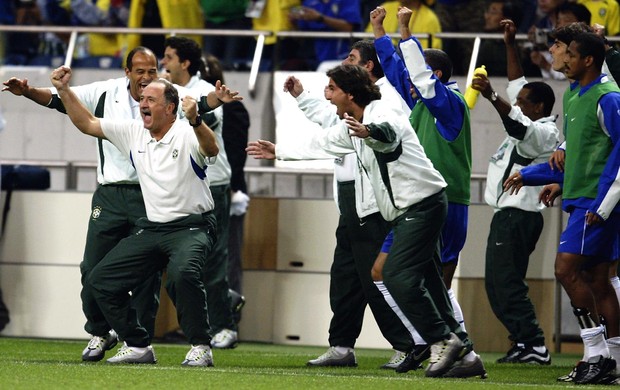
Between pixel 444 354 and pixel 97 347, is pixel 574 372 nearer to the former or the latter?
pixel 444 354

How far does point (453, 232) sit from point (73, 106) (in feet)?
8.64

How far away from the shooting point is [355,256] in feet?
29.1

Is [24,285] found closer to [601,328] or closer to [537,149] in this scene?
[537,149]

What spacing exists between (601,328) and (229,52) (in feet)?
19.3

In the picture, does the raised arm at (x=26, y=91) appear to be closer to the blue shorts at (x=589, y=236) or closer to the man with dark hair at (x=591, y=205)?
the man with dark hair at (x=591, y=205)

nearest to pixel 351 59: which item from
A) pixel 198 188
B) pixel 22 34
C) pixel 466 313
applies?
pixel 198 188

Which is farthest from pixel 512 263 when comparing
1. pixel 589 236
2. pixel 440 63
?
pixel 589 236

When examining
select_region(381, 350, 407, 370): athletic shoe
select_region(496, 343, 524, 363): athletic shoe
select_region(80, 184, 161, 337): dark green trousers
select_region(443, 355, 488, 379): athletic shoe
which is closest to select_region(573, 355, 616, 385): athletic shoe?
select_region(443, 355, 488, 379): athletic shoe

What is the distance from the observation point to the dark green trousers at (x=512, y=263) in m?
10.3

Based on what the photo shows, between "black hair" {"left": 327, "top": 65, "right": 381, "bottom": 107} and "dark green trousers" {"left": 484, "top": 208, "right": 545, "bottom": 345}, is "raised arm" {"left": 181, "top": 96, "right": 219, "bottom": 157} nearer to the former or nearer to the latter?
"black hair" {"left": 327, "top": 65, "right": 381, "bottom": 107}

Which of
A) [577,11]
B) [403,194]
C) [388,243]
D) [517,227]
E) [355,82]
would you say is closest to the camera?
[403,194]

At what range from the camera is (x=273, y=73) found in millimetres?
12383

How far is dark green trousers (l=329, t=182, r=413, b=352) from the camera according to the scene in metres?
8.76

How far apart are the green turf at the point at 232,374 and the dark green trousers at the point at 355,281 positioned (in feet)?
0.90
